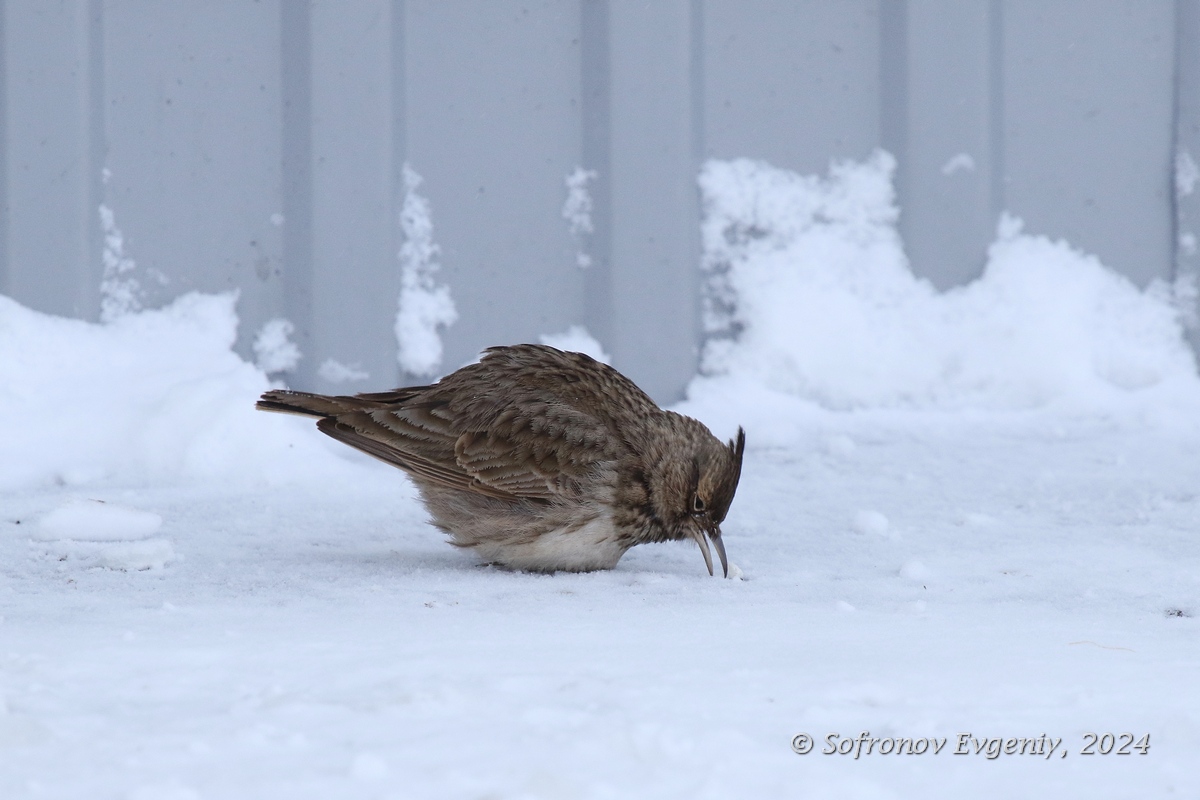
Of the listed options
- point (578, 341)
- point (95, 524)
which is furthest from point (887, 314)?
point (95, 524)

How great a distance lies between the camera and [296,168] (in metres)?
5.09

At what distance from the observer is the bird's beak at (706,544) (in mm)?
3355

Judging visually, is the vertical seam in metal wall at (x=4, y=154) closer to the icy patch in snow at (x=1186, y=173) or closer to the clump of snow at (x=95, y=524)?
the clump of snow at (x=95, y=524)

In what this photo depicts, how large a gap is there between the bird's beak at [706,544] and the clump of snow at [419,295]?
199 centimetres

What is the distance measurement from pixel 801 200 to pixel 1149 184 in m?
1.50

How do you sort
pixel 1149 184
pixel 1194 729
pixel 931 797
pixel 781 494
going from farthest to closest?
pixel 1149 184, pixel 781 494, pixel 1194 729, pixel 931 797

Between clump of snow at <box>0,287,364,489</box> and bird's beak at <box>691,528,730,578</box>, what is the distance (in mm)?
1782

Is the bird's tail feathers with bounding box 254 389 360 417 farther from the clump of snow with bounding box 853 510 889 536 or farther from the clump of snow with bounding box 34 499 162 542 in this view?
the clump of snow with bounding box 853 510 889 536

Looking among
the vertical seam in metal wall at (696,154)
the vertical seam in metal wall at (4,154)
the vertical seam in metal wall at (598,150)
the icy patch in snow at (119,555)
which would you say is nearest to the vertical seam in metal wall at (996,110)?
the vertical seam in metal wall at (696,154)

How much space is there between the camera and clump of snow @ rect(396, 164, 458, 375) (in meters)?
5.11

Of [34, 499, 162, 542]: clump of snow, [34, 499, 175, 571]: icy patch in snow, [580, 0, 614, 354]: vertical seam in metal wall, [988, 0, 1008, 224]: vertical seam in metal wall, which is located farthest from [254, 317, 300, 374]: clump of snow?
[988, 0, 1008, 224]: vertical seam in metal wall

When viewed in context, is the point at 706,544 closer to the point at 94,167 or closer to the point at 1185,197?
the point at 94,167

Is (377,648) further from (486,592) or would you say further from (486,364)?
(486,364)

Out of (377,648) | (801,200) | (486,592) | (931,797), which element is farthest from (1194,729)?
(801,200)
